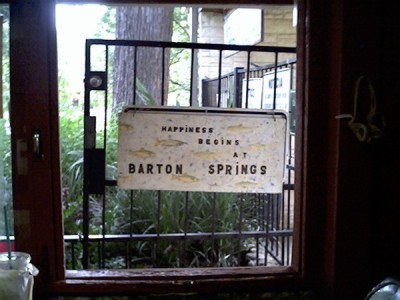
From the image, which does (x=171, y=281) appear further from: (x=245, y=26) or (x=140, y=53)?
(x=245, y=26)

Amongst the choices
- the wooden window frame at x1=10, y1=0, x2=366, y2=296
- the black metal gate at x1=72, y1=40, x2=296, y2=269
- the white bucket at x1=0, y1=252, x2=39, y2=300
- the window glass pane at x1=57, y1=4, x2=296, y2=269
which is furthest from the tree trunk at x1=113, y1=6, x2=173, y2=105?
the white bucket at x1=0, y1=252, x2=39, y2=300

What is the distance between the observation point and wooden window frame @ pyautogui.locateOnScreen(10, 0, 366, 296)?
52.7 inches

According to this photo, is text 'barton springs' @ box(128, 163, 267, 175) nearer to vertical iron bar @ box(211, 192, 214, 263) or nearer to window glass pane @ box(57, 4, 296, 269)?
window glass pane @ box(57, 4, 296, 269)

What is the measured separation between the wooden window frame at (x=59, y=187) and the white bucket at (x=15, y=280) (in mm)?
187

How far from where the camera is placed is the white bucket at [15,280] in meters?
1.09

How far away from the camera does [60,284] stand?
4.60ft

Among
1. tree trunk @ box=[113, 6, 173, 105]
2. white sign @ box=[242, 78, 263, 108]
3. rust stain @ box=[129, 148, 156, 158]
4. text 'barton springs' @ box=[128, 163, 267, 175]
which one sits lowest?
text 'barton springs' @ box=[128, 163, 267, 175]

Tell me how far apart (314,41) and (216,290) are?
0.84 m

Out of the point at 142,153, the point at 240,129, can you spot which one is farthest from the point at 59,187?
the point at 240,129

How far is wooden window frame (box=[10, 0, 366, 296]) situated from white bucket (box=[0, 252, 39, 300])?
0.19m

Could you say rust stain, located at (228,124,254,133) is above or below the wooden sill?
above

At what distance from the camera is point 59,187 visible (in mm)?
1383

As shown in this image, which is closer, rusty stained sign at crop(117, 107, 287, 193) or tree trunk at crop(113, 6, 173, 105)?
rusty stained sign at crop(117, 107, 287, 193)

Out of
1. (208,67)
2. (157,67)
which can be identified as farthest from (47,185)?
(208,67)
